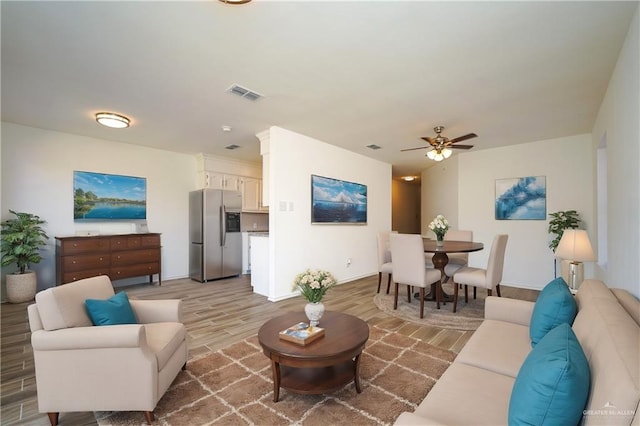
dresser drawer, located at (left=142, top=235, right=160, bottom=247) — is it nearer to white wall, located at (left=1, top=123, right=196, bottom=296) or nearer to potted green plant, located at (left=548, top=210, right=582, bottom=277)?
white wall, located at (left=1, top=123, right=196, bottom=296)

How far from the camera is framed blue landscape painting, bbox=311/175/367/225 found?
4.89 meters

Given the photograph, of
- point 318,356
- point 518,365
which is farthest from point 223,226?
point 518,365

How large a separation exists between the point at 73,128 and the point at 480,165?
273 inches

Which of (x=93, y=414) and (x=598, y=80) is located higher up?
(x=598, y=80)

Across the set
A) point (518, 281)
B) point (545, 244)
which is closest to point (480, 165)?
point (545, 244)

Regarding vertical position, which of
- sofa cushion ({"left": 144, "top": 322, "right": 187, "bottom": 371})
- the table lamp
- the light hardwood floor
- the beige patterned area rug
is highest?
the table lamp

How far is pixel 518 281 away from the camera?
505cm

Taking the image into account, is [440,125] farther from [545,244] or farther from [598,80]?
[545,244]

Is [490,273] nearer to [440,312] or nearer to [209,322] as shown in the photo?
[440,312]

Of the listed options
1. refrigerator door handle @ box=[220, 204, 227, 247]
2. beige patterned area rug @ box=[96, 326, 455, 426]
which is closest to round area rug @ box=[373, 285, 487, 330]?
beige patterned area rug @ box=[96, 326, 455, 426]

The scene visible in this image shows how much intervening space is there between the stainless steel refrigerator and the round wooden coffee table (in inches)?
149

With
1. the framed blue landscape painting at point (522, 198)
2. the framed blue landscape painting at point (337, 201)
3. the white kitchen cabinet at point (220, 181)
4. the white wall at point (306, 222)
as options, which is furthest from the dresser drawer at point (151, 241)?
the framed blue landscape painting at point (522, 198)

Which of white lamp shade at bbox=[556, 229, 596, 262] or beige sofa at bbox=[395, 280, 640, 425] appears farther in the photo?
white lamp shade at bbox=[556, 229, 596, 262]

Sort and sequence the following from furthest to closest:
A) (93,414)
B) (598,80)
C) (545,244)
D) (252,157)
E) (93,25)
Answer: (252,157) < (545,244) < (598,80) < (93,25) < (93,414)
